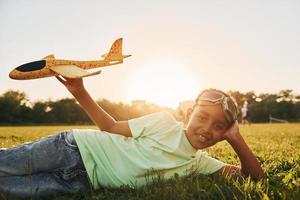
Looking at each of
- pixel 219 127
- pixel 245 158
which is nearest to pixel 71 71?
pixel 219 127

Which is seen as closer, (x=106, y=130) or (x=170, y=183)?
(x=170, y=183)

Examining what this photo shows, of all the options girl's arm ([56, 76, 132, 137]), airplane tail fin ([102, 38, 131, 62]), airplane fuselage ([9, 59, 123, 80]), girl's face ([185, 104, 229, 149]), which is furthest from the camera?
airplane tail fin ([102, 38, 131, 62])

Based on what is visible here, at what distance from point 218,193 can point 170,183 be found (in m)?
0.47

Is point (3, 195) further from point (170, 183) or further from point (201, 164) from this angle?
point (201, 164)

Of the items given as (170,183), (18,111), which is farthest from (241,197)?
(18,111)

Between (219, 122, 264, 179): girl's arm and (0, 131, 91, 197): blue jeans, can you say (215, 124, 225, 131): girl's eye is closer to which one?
(219, 122, 264, 179): girl's arm

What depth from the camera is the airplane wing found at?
12.1 ft

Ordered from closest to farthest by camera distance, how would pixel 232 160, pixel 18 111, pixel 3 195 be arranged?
1. pixel 3 195
2. pixel 232 160
3. pixel 18 111

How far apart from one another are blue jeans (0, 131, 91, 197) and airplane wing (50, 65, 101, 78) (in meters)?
0.62

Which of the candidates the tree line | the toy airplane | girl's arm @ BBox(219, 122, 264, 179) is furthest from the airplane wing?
the tree line

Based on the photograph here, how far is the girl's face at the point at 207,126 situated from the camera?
3627mm

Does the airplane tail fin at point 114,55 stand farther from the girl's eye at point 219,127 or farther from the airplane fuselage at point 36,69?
the girl's eye at point 219,127

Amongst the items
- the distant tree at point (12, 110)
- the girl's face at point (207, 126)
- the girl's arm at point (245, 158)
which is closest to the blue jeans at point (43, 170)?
the girl's face at point (207, 126)

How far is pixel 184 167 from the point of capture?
147 inches
